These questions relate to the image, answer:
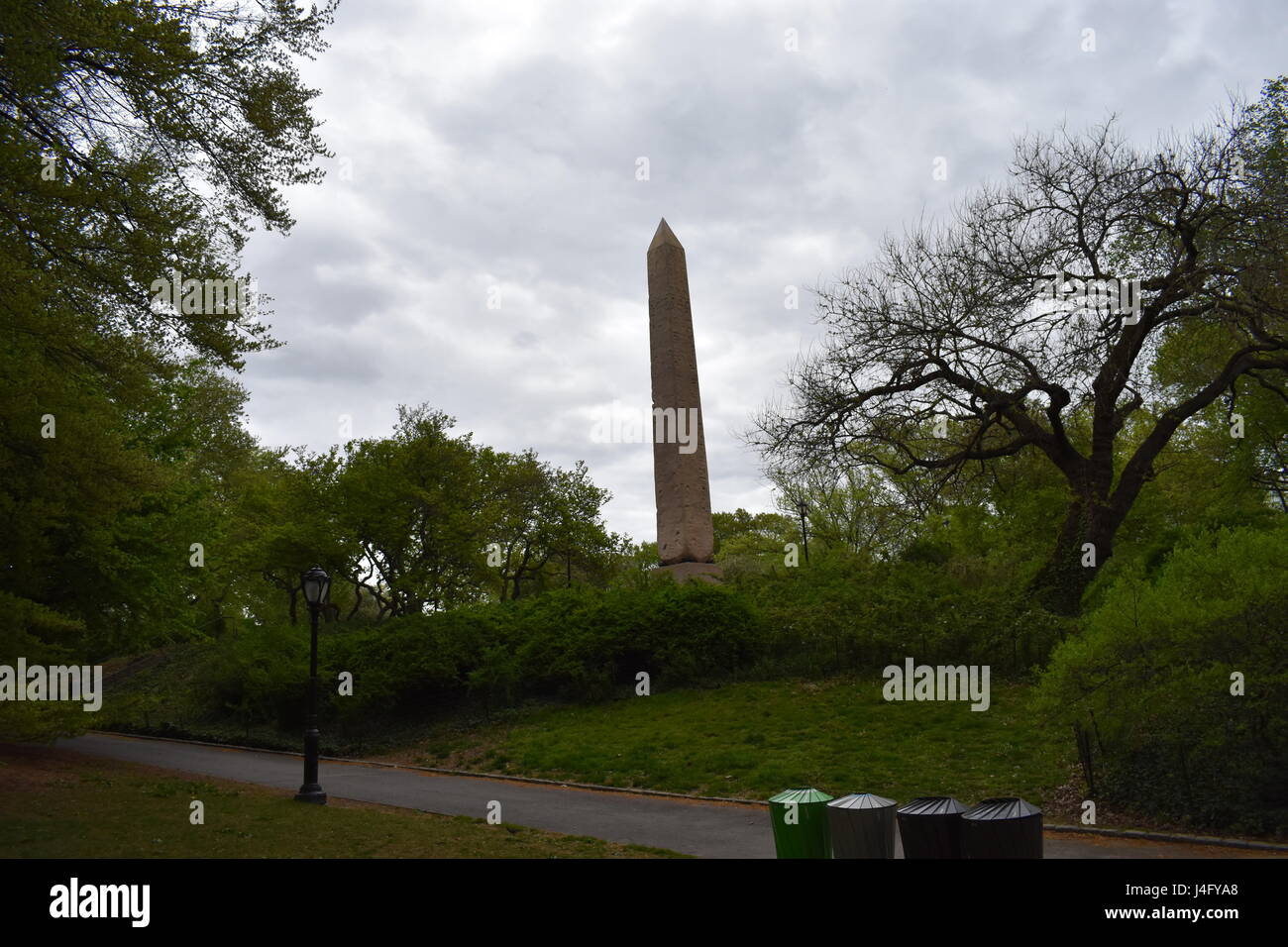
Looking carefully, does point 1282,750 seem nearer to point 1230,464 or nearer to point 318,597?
point 318,597

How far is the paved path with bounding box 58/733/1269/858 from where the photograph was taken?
359 inches

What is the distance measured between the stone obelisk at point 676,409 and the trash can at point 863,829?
585 inches

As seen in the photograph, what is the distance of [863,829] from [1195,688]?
5.38 metres

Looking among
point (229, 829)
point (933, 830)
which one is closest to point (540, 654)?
point (229, 829)

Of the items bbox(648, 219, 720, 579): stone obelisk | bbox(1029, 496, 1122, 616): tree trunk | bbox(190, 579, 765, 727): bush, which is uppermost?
bbox(648, 219, 720, 579): stone obelisk

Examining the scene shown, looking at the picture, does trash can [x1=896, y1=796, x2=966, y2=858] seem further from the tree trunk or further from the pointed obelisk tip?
the pointed obelisk tip

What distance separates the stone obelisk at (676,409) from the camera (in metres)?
20.8

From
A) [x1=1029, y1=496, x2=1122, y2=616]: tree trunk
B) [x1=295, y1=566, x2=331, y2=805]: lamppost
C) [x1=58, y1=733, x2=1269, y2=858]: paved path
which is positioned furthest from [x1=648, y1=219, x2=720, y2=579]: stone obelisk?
[x1=295, y1=566, x2=331, y2=805]: lamppost

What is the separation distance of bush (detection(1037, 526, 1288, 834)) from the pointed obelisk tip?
1353cm

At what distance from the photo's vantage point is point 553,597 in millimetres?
22781

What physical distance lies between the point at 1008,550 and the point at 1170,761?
19212 mm

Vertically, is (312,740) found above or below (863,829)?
below

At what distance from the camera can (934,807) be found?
5.75 metres

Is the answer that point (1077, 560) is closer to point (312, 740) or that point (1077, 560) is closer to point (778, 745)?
point (778, 745)
